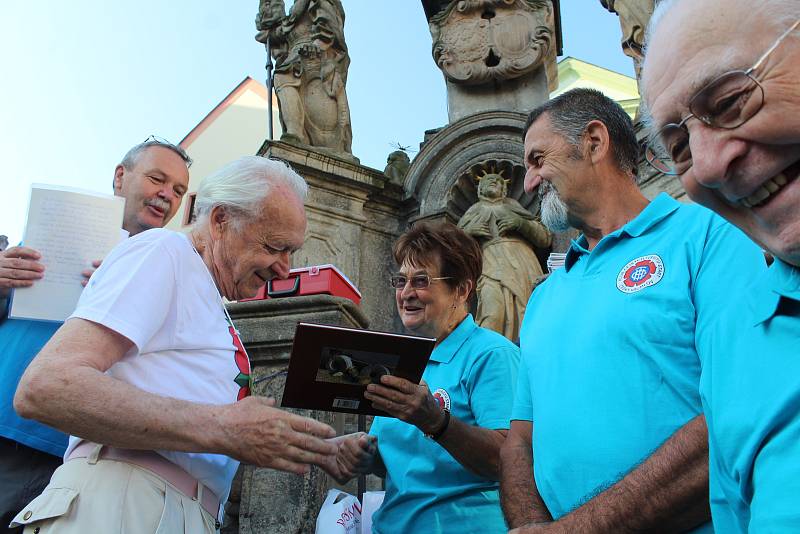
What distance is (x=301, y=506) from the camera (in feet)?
11.4

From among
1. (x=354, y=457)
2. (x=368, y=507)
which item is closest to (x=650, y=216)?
(x=354, y=457)

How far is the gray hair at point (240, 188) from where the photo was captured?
238 cm

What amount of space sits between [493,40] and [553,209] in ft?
20.1

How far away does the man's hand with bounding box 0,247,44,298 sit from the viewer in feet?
7.56

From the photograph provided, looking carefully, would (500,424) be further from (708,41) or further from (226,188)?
(708,41)

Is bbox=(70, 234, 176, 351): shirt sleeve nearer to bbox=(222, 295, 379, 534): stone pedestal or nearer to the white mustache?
the white mustache

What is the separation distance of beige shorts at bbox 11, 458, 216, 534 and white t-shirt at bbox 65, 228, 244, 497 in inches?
3.5

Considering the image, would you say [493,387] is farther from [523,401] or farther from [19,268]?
Result: [19,268]

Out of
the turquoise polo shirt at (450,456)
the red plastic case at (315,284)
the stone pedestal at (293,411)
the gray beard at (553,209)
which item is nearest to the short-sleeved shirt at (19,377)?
the turquoise polo shirt at (450,456)

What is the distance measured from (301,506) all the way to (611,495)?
211 cm

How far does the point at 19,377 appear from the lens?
7.77ft

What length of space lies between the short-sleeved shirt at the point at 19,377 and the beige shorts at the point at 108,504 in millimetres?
520

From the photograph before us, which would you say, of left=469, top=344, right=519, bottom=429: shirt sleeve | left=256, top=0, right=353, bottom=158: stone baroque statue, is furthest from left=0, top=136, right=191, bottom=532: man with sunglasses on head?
left=256, top=0, right=353, bottom=158: stone baroque statue

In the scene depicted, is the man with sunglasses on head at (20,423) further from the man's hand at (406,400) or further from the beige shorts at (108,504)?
the man's hand at (406,400)
